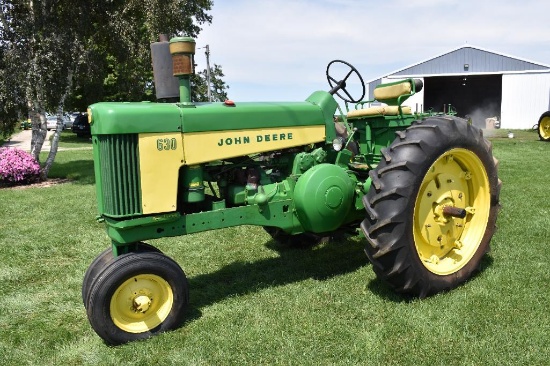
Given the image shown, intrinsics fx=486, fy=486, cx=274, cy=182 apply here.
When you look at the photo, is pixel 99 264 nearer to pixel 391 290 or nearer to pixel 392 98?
pixel 391 290

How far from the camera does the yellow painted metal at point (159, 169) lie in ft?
10.9

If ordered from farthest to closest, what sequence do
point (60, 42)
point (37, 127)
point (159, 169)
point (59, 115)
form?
point (59, 115) → point (37, 127) → point (60, 42) → point (159, 169)

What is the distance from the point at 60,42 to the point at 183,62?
8.16m

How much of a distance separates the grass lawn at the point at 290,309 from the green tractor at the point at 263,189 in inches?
10.3

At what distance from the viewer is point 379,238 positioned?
11.4ft

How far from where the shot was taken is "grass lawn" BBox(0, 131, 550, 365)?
9.87 ft

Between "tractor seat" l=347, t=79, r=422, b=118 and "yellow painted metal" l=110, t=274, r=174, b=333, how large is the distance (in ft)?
8.07

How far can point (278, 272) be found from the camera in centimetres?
448

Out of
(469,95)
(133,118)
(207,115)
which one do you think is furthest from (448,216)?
(469,95)

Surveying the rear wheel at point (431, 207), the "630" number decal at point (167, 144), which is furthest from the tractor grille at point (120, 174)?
the rear wheel at point (431, 207)

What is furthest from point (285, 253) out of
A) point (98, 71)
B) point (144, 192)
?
point (98, 71)

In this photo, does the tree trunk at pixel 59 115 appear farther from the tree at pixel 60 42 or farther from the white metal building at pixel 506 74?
the white metal building at pixel 506 74

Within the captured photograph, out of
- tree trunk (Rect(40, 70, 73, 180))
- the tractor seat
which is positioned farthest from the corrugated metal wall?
the tractor seat

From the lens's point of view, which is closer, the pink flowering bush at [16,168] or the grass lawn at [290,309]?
the grass lawn at [290,309]
